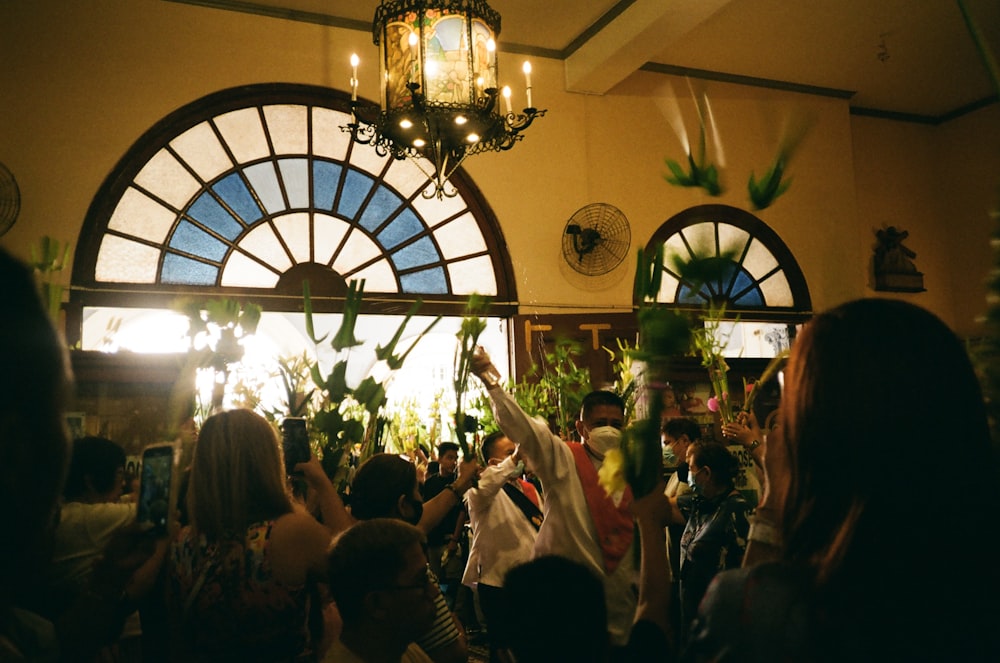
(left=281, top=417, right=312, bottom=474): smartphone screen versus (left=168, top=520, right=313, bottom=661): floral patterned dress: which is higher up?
(left=281, top=417, right=312, bottom=474): smartphone screen

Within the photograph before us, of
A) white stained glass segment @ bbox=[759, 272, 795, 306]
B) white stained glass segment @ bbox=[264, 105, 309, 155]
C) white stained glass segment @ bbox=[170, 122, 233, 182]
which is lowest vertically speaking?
white stained glass segment @ bbox=[759, 272, 795, 306]

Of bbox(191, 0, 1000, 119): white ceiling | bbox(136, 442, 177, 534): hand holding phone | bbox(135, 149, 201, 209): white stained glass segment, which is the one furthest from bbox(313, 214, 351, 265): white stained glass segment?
bbox(136, 442, 177, 534): hand holding phone

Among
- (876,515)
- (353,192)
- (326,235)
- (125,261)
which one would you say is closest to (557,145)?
(353,192)

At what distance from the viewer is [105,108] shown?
6.23 metres

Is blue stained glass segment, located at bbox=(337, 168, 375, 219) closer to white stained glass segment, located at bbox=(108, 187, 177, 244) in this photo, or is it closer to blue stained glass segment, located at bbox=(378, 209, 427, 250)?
blue stained glass segment, located at bbox=(378, 209, 427, 250)

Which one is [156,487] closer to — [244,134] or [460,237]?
[244,134]

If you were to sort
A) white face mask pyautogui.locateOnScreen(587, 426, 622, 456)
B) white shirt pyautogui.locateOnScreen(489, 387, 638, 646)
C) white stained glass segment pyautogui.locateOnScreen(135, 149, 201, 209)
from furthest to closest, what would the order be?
white stained glass segment pyautogui.locateOnScreen(135, 149, 201, 209) < white face mask pyautogui.locateOnScreen(587, 426, 622, 456) < white shirt pyautogui.locateOnScreen(489, 387, 638, 646)

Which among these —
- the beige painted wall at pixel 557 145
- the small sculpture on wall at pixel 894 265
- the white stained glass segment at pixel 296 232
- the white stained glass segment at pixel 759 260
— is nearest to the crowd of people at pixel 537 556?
the beige painted wall at pixel 557 145

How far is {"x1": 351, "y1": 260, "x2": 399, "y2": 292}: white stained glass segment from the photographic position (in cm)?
698

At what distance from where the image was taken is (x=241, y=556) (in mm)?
2064

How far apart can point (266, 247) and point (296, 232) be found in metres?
0.28

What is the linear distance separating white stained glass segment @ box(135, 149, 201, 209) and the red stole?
14.9ft

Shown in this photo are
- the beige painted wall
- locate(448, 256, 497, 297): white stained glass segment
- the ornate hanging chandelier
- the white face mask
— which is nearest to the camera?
the white face mask

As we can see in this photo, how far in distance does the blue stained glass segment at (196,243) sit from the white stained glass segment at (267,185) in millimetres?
508
